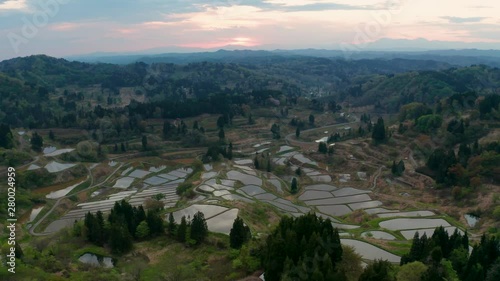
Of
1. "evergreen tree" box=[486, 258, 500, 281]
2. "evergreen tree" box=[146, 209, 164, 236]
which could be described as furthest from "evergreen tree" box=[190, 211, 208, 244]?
"evergreen tree" box=[486, 258, 500, 281]

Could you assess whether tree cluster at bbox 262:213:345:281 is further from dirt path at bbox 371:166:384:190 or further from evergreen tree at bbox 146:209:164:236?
dirt path at bbox 371:166:384:190

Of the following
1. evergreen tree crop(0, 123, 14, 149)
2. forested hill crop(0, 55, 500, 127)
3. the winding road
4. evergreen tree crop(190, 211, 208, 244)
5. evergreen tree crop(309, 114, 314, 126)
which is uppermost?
forested hill crop(0, 55, 500, 127)

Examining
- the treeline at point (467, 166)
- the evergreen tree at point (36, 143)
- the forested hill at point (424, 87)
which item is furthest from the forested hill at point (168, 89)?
the treeline at point (467, 166)

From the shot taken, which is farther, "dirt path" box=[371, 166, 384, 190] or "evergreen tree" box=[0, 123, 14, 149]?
"evergreen tree" box=[0, 123, 14, 149]

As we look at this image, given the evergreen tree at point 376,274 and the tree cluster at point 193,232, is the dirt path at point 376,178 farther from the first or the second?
the evergreen tree at point 376,274

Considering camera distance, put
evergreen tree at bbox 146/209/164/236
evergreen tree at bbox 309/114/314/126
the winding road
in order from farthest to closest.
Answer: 1. evergreen tree at bbox 309/114/314/126
2. the winding road
3. evergreen tree at bbox 146/209/164/236

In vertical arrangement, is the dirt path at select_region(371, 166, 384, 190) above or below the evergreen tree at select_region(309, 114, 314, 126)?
below

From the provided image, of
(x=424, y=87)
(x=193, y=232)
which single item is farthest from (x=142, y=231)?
(x=424, y=87)

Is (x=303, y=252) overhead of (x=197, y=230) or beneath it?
overhead

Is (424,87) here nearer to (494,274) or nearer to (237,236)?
(494,274)
